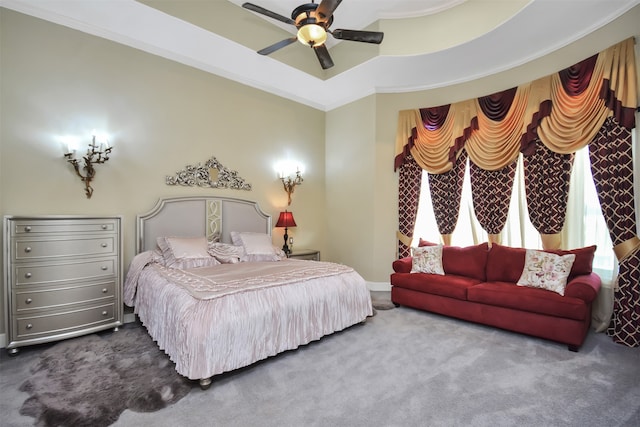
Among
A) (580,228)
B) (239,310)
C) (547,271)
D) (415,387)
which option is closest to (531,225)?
(580,228)

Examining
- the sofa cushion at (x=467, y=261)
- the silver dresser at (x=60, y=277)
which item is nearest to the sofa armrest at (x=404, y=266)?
the sofa cushion at (x=467, y=261)

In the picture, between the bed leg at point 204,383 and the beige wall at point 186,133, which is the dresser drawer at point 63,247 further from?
the bed leg at point 204,383

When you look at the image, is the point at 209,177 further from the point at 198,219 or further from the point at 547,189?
the point at 547,189

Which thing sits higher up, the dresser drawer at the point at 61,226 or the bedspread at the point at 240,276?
the dresser drawer at the point at 61,226

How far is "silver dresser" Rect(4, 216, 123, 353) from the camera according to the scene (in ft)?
8.89

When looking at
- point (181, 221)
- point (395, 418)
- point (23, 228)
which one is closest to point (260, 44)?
point (181, 221)

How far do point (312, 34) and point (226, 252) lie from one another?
276cm

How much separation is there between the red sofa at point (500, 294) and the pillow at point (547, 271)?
0.08 metres

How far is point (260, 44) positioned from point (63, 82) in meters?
2.33

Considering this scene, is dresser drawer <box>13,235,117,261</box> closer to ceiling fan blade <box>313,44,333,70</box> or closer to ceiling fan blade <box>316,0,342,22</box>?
ceiling fan blade <box>313,44,333,70</box>

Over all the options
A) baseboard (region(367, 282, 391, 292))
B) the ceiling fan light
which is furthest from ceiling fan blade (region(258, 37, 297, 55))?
baseboard (region(367, 282, 391, 292))

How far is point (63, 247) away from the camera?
9.55ft

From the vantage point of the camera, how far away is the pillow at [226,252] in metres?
3.85

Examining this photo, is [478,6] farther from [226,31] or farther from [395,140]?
[226,31]
